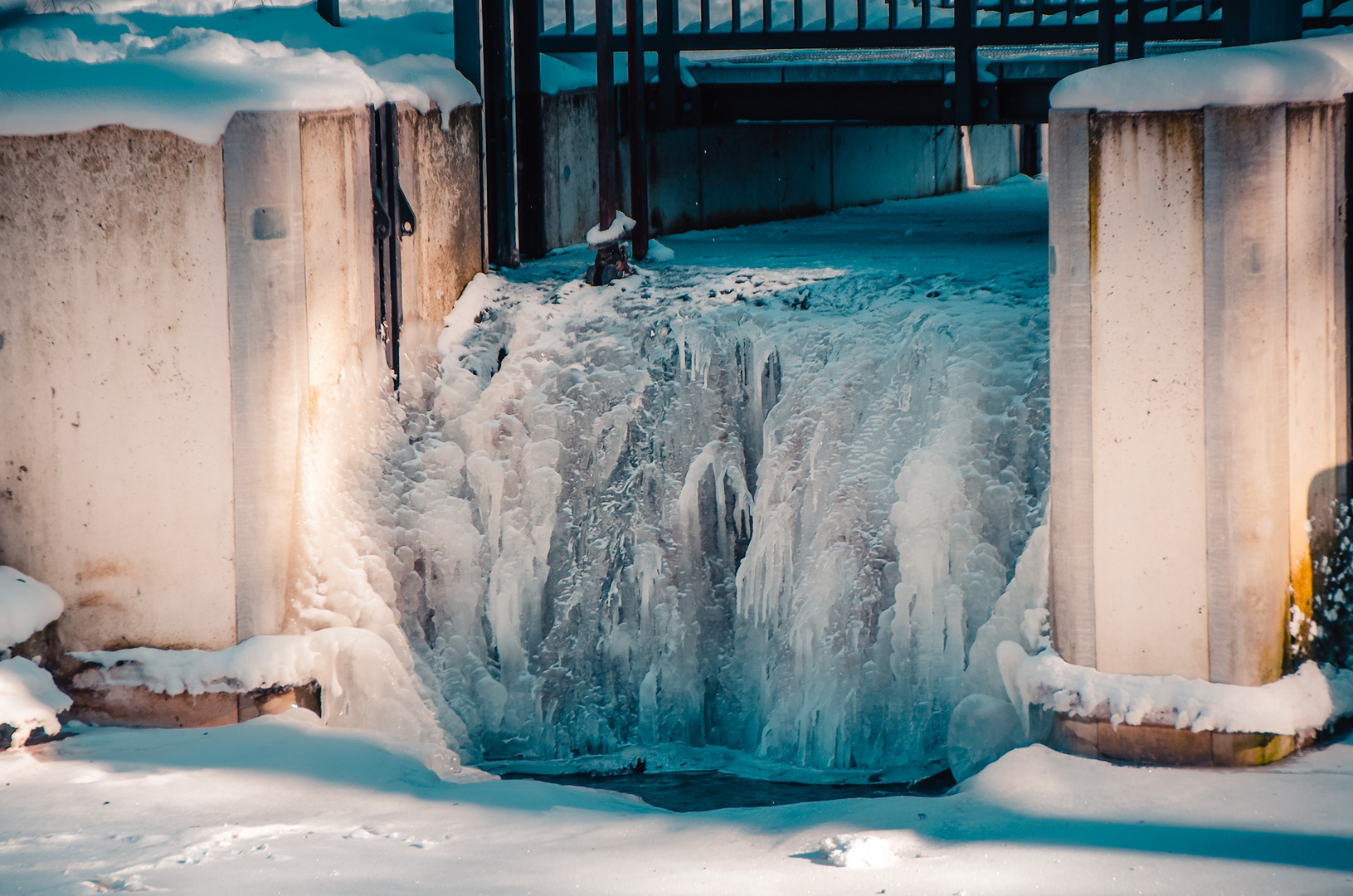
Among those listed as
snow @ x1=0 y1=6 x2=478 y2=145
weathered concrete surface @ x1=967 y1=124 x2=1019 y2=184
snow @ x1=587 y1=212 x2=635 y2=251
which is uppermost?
weathered concrete surface @ x1=967 y1=124 x2=1019 y2=184

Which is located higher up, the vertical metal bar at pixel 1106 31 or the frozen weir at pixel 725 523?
the vertical metal bar at pixel 1106 31

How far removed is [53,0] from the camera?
6879mm

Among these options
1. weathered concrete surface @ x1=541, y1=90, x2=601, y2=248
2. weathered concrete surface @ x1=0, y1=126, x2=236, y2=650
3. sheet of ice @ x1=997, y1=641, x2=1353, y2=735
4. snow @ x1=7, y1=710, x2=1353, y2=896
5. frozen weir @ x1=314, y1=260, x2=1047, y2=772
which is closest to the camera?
snow @ x1=7, y1=710, x2=1353, y2=896

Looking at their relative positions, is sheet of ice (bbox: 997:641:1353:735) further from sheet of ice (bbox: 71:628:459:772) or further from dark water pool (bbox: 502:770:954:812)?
sheet of ice (bbox: 71:628:459:772)

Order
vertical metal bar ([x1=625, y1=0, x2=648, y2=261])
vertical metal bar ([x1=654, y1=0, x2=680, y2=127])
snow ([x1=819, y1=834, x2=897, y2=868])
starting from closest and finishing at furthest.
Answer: snow ([x1=819, y1=834, x2=897, y2=868]) < vertical metal bar ([x1=625, y1=0, x2=648, y2=261]) < vertical metal bar ([x1=654, y1=0, x2=680, y2=127])

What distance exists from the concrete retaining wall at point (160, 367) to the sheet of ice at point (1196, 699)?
2680 mm

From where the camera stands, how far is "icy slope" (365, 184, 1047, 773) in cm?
531

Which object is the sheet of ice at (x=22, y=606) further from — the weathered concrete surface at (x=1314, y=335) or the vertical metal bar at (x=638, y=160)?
the weathered concrete surface at (x=1314, y=335)

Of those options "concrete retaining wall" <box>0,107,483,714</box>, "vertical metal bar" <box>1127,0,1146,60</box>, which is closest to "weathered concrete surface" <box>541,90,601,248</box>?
"concrete retaining wall" <box>0,107,483,714</box>

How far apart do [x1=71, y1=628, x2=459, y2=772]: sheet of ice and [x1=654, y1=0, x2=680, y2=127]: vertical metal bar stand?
11.7ft

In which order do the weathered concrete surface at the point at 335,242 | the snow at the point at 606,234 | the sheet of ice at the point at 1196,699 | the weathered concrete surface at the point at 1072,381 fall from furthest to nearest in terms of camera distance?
the snow at the point at 606,234 → the weathered concrete surface at the point at 335,242 → the weathered concrete surface at the point at 1072,381 → the sheet of ice at the point at 1196,699

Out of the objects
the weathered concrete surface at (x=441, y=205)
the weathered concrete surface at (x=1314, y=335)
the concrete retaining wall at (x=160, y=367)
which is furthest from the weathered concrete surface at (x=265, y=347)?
the weathered concrete surface at (x=1314, y=335)

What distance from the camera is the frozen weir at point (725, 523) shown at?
209 inches

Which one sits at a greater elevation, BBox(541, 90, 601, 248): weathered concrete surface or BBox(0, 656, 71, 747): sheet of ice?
BBox(541, 90, 601, 248): weathered concrete surface
